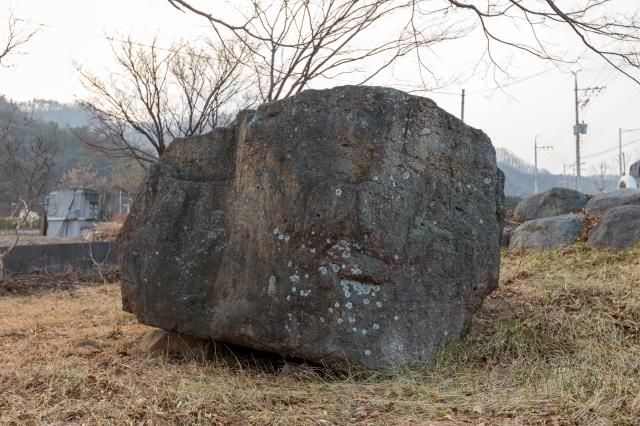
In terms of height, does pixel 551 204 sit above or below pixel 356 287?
above

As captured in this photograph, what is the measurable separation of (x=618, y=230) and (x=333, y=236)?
6.24 metres

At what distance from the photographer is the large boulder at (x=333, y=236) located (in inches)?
155

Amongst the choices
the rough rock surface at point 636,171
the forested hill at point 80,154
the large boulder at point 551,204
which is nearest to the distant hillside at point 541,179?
the forested hill at point 80,154

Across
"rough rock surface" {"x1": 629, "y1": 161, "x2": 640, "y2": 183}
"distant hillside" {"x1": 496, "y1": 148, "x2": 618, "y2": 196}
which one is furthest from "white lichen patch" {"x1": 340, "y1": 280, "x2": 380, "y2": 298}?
"distant hillside" {"x1": 496, "y1": 148, "x2": 618, "y2": 196}

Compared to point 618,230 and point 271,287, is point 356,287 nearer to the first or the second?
point 271,287

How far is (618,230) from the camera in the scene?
8688 millimetres

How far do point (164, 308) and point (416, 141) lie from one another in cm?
214

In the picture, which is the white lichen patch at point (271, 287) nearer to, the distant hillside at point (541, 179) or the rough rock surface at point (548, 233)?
the rough rock surface at point (548, 233)

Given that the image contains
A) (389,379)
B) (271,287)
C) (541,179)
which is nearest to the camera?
(389,379)

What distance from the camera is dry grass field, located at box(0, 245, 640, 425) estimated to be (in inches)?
120

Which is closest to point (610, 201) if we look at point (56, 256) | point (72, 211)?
point (56, 256)

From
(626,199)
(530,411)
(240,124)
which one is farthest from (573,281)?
(626,199)

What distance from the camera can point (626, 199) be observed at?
35.0ft

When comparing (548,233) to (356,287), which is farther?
(548,233)
